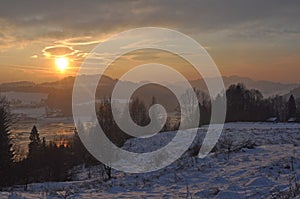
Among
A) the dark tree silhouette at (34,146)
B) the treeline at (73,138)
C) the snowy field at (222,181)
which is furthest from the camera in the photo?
the dark tree silhouette at (34,146)

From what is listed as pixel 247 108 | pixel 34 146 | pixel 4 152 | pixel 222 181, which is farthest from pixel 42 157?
pixel 222 181

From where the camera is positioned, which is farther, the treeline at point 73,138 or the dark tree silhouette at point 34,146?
the dark tree silhouette at point 34,146

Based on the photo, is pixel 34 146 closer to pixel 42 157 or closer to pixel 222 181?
pixel 42 157

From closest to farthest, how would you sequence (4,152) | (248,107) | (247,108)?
1. (4,152)
2. (247,108)
3. (248,107)

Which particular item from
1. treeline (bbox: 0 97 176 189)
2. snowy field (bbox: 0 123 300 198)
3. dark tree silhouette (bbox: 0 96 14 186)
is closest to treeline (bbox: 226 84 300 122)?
treeline (bbox: 0 97 176 189)

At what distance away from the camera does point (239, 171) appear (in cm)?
1440

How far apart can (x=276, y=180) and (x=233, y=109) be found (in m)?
69.0

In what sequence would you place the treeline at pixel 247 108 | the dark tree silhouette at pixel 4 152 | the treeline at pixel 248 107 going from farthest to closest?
the treeline at pixel 248 107 → the treeline at pixel 247 108 → the dark tree silhouette at pixel 4 152

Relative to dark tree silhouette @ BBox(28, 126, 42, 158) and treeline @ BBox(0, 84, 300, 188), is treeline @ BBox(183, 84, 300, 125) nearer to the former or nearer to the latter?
treeline @ BBox(0, 84, 300, 188)

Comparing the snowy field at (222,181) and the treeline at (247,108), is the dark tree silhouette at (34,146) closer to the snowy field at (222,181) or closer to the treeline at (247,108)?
the treeline at (247,108)


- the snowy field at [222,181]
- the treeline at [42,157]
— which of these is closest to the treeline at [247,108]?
the treeline at [42,157]

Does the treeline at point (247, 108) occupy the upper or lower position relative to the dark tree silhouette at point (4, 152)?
upper

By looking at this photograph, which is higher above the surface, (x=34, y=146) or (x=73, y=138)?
(x=73, y=138)

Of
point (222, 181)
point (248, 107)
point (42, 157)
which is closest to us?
point (222, 181)
